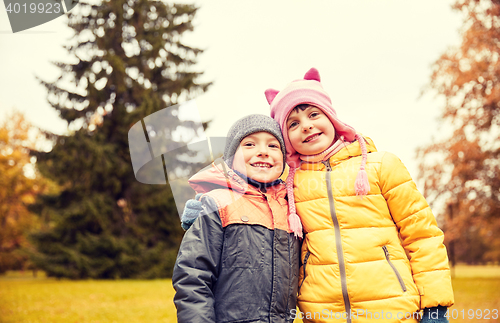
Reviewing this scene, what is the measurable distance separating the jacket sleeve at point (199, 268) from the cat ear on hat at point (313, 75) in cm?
109

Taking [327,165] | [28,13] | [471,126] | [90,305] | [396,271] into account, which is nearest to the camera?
[396,271]

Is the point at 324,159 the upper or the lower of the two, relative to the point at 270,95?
lower

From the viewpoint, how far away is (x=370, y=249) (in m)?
1.95

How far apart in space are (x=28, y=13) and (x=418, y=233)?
4075mm

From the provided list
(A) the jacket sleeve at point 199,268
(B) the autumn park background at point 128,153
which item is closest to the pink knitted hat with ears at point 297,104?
(A) the jacket sleeve at point 199,268

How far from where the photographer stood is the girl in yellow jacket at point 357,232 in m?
1.90

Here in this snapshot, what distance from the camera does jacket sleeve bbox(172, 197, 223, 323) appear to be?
1.71 metres

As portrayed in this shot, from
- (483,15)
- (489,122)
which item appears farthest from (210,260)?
(483,15)

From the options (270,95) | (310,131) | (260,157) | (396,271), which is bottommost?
(396,271)

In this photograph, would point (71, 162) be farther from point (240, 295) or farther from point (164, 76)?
point (240, 295)

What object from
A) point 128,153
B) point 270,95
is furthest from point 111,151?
point 270,95

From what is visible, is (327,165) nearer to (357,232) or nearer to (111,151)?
(357,232)

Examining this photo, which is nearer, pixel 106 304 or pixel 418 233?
pixel 418 233

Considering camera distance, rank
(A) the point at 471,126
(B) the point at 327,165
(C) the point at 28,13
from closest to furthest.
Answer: (B) the point at 327,165 → (C) the point at 28,13 → (A) the point at 471,126
